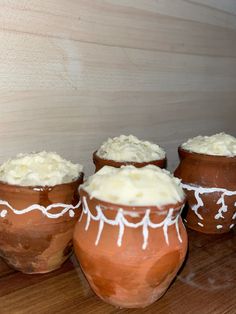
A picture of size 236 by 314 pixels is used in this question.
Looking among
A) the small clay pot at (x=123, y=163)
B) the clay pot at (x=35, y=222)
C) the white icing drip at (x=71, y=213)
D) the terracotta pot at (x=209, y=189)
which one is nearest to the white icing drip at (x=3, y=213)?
the clay pot at (x=35, y=222)

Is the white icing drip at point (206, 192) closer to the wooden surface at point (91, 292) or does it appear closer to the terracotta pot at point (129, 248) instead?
the wooden surface at point (91, 292)

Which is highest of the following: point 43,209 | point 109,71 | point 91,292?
point 109,71

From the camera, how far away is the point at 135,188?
53 cm

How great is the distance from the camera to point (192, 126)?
1.12 metres

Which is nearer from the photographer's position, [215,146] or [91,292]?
[91,292]

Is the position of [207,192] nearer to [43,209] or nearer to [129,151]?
[129,151]

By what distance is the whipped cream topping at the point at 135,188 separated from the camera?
0.53m

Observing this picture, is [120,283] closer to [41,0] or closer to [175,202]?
[175,202]

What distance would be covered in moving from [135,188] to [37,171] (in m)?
0.17

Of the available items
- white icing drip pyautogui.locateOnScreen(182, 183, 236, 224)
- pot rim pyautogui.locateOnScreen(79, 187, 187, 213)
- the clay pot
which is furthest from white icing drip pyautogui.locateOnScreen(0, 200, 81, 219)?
white icing drip pyautogui.locateOnScreen(182, 183, 236, 224)

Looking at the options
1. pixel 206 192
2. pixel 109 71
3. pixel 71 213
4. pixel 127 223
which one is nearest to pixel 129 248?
pixel 127 223

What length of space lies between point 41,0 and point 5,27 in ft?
0.30

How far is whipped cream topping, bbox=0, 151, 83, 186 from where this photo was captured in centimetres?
60

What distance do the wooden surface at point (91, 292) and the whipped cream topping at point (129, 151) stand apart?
0.66ft
